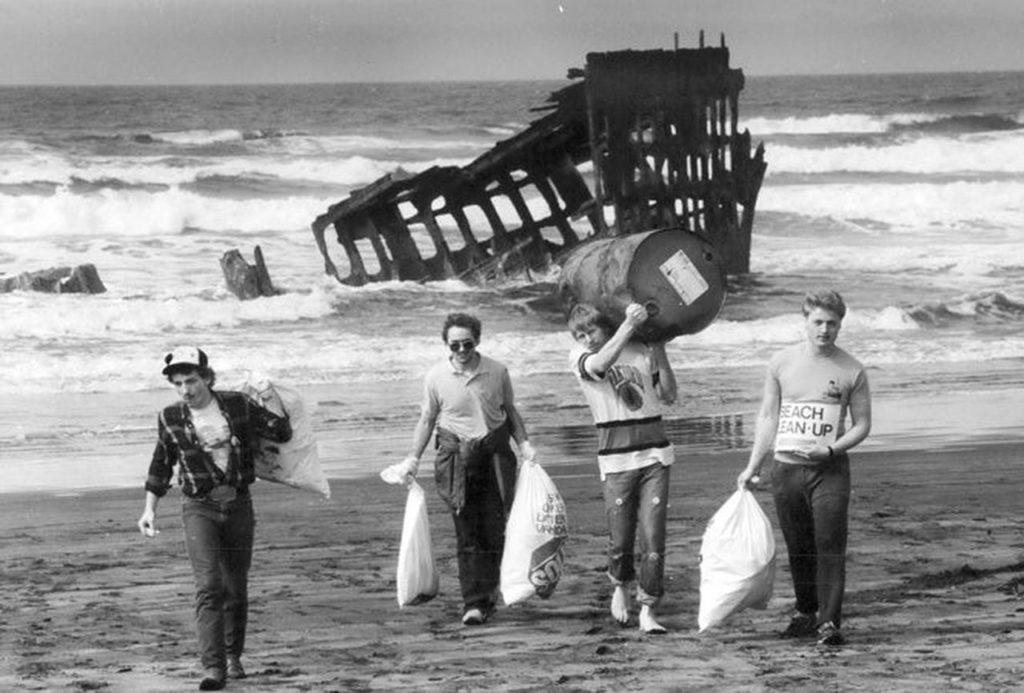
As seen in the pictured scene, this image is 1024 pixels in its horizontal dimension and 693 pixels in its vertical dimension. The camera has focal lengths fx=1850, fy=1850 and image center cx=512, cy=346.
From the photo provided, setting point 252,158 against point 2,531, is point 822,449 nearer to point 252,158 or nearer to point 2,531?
point 2,531

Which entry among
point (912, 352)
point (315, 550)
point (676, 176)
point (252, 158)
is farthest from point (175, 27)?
point (315, 550)

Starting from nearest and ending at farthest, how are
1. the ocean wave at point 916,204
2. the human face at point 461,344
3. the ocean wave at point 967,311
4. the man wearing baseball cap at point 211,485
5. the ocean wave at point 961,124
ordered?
the man wearing baseball cap at point 211,485, the human face at point 461,344, the ocean wave at point 967,311, the ocean wave at point 916,204, the ocean wave at point 961,124

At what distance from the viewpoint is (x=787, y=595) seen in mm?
7145

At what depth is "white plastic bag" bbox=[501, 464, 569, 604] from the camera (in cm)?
675

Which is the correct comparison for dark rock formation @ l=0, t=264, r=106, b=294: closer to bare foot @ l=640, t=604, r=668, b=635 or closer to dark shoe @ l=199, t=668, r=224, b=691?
bare foot @ l=640, t=604, r=668, b=635

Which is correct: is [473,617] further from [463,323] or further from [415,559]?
[463,323]

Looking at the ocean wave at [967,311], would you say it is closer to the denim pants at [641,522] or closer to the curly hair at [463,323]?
the curly hair at [463,323]

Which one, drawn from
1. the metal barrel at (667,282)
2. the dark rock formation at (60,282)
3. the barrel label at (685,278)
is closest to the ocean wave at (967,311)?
the dark rock formation at (60,282)

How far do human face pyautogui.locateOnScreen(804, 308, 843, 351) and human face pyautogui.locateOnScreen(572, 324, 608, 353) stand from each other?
794 mm

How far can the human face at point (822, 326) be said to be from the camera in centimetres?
612

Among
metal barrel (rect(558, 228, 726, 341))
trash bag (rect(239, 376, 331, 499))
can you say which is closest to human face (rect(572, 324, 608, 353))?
metal barrel (rect(558, 228, 726, 341))

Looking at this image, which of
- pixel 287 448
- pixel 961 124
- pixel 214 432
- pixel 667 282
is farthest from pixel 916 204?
pixel 214 432

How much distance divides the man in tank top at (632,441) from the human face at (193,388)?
1363 mm

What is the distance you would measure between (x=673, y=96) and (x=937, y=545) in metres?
16.5
